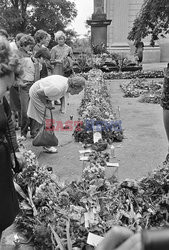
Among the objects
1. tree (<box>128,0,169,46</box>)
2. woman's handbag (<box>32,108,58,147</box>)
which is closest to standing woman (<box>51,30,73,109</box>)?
woman's handbag (<box>32,108,58,147</box>)

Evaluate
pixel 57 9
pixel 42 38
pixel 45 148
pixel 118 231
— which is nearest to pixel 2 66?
pixel 118 231

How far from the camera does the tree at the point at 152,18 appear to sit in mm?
14625

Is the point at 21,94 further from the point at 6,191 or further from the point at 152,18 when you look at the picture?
the point at 152,18

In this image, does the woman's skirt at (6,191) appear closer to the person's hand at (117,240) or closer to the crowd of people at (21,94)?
the crowd of people at (21,94)

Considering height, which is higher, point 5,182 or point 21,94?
point 21,94

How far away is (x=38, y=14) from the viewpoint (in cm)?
3875

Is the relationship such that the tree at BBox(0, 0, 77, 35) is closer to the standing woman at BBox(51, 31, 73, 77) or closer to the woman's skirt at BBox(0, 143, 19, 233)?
the standing woman at BBox(51, 31, 73, 77)

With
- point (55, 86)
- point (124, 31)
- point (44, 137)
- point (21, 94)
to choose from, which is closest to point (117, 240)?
point (55, 86)

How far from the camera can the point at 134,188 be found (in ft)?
11.0

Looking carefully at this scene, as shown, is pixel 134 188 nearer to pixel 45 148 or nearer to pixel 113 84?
pixel 45 148

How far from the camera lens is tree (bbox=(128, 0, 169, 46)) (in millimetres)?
14625

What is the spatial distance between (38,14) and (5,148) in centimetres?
3857

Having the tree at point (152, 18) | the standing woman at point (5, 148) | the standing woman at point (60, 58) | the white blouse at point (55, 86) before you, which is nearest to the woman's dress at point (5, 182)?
the standing woman at point (5, 148)

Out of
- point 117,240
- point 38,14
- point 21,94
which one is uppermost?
point 38,14
